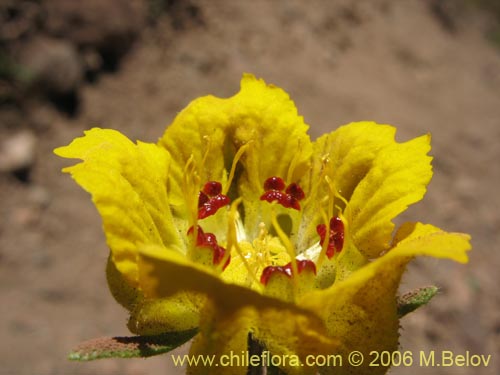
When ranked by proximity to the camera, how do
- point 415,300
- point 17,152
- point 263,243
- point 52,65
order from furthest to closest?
point 52,65
point 17,152
point 263,243
point 415,300

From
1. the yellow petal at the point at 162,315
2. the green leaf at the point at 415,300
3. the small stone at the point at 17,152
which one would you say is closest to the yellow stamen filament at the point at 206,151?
the yellow petal at the point at 162,315

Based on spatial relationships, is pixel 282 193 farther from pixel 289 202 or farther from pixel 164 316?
pixel 164 316

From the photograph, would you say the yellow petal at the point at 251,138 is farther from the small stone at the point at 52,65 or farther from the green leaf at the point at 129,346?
the small stone at the point at 52,65

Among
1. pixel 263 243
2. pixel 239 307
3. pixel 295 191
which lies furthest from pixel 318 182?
pixel 239 307

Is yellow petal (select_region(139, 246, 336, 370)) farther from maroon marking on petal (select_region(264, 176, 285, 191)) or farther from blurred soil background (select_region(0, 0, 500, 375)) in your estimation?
blurred soil background (select_region(0, 0, 500, 375))

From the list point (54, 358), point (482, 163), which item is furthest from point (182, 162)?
point (482, 163)

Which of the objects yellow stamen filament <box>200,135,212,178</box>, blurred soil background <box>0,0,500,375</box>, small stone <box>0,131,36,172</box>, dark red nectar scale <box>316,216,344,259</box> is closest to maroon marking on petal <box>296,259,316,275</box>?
dark red nectar scale <box>316,216,344,259</box>

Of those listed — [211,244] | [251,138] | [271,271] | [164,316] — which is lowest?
[164,316]

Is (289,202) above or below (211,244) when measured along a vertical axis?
above
